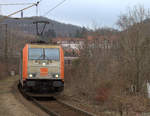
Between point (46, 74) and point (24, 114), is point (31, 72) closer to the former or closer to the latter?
point (46, 74)

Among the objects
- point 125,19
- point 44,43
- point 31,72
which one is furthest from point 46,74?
point 125,19

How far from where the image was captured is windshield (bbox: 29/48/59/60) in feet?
46.5

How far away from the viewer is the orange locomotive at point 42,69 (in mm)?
13695

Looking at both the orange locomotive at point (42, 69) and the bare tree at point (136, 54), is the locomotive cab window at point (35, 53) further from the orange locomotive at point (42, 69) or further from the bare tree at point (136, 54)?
the bare tree at point (136, 54)

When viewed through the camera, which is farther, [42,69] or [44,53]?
[44,53]

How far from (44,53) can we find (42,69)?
1.04 meters

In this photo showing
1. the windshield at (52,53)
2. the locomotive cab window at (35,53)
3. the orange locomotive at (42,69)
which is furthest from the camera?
the windshield at (52,53)

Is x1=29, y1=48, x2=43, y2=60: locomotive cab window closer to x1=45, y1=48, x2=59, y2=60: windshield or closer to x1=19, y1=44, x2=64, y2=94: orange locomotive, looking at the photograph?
x1=19, y1=44, x2=64, y2=94: orange locomotive

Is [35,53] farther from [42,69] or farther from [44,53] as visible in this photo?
[42,69]

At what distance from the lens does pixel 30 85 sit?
1357 centimetres

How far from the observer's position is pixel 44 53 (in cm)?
1441

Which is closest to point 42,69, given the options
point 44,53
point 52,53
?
point 44,53

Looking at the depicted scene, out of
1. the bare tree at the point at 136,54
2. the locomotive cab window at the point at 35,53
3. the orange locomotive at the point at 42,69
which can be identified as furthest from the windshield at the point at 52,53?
the bare tree at the point at 136,54

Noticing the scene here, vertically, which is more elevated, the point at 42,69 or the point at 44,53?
the point at 44,53
